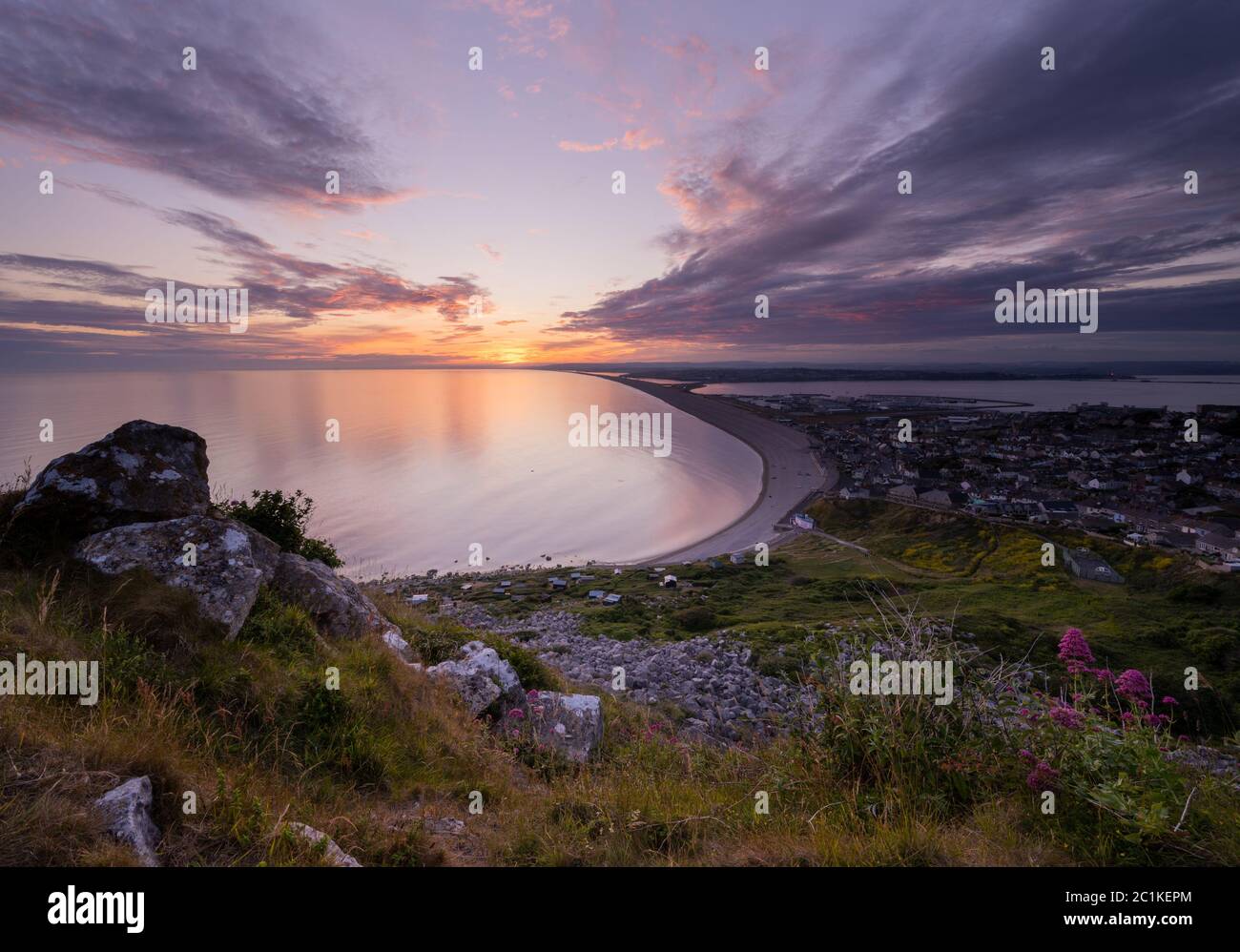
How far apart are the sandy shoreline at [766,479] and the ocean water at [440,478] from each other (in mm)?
2744

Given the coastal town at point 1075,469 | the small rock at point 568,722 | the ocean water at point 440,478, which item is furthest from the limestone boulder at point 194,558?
the coastal town at point 1075,469

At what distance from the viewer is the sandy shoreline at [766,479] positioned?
61625 mm

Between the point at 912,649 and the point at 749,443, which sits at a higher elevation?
the point at 749,443

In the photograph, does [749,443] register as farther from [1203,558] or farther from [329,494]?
[329,494]

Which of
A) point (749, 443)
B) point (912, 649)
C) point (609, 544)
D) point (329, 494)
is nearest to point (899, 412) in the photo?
point (749, 443)

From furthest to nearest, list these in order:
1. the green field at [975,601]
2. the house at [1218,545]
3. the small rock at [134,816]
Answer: the house at [1218,545], the green field at [975,601], the small rock at [134,816]

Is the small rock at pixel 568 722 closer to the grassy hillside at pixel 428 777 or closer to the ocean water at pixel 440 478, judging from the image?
the grassy hillside at pixel 428 777

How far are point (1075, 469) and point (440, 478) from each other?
357 ft

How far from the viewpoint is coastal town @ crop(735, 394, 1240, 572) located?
58.7 m

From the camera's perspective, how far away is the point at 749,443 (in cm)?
13425

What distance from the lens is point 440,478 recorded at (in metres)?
76.4

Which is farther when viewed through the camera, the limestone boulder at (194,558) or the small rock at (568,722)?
the small rock at (568,722)

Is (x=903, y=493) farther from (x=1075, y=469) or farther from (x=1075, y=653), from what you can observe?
(x=1075, y=653)
